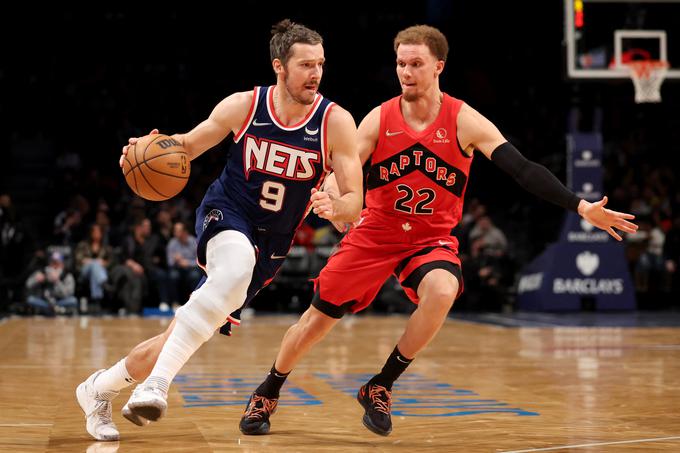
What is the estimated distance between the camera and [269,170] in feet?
16.1

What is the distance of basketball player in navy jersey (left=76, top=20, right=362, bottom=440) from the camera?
4781 mm

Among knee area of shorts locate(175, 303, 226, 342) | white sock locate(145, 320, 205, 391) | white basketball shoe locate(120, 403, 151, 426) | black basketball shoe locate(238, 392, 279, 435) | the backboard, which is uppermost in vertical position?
the backboard

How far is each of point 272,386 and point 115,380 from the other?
32.2 inches

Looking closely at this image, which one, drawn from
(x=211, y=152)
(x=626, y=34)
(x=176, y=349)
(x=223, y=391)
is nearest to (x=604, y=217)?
(x=176, y=349)

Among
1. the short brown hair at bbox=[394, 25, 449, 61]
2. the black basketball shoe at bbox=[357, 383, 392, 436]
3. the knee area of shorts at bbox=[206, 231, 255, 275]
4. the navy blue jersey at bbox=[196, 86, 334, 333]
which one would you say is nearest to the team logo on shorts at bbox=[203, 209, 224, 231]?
the navy blue jersey at bbox=[196, 86, 334, 333]

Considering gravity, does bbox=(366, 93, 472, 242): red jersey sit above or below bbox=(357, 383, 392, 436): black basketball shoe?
above

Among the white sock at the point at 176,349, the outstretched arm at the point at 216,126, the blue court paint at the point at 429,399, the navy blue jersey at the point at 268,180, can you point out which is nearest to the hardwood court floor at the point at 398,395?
the blue court paint at the point at 429,399

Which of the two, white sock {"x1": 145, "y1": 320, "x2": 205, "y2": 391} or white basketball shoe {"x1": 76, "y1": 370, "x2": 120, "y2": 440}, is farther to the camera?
white basketball shoe {"x1": 76, "y1": 370, "x2": 120, "y2": 440}

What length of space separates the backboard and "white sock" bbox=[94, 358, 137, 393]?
35.7ft

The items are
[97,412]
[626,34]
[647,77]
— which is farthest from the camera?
[626,34]

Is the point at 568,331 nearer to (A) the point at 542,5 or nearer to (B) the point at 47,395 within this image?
(B) the point at 47,395

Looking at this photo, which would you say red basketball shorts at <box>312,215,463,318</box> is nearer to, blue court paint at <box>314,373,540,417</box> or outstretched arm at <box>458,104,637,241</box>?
outstretched arm at <box>458,104,637,241</box>

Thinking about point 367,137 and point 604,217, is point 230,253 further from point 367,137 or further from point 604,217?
point 604,217

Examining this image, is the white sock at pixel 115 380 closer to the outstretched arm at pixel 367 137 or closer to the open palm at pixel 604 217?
the outstretched arm at pixel 367 137
